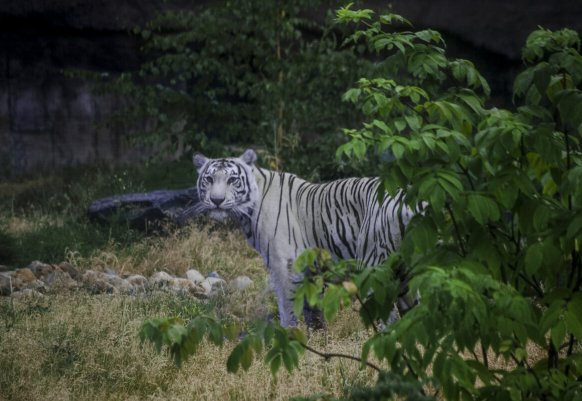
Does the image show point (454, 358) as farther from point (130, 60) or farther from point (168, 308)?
point (130, 60)

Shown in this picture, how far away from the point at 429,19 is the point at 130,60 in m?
4.37

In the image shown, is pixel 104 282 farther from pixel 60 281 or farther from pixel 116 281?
pixel 60 281

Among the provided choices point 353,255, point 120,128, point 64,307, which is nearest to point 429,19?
point 120,128

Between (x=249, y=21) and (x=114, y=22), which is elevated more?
(x=249, y=21)

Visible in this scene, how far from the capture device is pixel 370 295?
11.0 ft

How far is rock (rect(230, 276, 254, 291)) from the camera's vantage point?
7.96 m

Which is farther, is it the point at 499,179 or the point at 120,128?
the point at 120,128

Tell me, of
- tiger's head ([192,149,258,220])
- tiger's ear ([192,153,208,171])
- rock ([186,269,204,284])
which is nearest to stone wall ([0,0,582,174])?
rock ([186,269,204,284])

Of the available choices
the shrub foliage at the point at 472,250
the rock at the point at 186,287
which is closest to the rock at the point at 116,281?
the rock at the point at 186,287

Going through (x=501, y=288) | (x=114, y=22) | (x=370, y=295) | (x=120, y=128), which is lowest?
(x=120, y=128)

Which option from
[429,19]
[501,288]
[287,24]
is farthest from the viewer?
[429,19]

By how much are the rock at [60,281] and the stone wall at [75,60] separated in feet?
20.8

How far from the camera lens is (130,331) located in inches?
228

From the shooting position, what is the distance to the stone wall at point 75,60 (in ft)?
46.3
